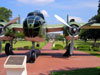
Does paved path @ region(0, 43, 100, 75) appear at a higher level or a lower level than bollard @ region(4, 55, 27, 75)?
lower

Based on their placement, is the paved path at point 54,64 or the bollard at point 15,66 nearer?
the bollard at point 15,66

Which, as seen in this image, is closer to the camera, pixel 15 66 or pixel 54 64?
pixel 15 66

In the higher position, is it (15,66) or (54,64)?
(15,66)

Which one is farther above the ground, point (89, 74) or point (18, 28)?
point (18, 28)

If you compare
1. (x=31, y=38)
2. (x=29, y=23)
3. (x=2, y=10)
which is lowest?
(x=31, y=38)

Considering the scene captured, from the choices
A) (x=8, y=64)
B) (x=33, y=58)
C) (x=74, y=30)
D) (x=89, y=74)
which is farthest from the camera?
(x=74, y=30)

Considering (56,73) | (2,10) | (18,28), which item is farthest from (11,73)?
(2,10)

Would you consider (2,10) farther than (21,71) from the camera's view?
Yes

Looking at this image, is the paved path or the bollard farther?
the paved path

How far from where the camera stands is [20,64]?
710 centimetres

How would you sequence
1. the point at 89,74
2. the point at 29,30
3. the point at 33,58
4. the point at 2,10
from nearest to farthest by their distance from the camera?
the point at 89,74, the point at 29,30, the point at 33,58, the point at 2,10

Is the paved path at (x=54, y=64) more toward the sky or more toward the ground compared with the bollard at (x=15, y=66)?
more toward the ground

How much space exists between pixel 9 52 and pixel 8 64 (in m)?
11.4

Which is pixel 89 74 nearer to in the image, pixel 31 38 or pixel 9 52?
pixel 31 38
